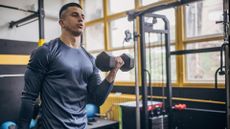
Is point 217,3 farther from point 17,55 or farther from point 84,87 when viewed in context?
point 17,55

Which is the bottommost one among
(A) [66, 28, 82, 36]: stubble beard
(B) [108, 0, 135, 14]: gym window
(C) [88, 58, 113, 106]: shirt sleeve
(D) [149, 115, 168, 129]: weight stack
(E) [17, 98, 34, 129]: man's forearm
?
(D) [149, 115, 168, 129]: weight stack

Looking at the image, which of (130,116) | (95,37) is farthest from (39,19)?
(130,116)

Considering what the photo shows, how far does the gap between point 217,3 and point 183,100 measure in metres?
1.53

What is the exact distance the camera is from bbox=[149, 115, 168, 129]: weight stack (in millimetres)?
2799

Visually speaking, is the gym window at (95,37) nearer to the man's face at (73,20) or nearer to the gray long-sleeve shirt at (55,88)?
the man's face at (73,20)

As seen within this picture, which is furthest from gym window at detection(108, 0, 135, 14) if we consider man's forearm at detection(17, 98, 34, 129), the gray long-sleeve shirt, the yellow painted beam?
man's forearm at detection(17, 98, 34, 129)

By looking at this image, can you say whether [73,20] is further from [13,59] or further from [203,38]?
[13,59]

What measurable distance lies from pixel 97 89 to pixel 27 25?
3984 mm

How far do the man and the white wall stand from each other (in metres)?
3.63

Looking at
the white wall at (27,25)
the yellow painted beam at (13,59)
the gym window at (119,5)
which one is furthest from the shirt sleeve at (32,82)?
the white wall at (27,25)

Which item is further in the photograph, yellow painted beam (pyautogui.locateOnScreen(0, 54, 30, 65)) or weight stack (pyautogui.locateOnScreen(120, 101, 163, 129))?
yellow painted beam (pyautogui.locateOnScreen(0, 54, 30, 65))

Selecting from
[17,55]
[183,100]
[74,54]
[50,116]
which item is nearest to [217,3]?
[183,100]

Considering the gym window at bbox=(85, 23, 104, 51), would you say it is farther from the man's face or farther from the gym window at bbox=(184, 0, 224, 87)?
the man's face

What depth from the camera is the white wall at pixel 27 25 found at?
4621mm
